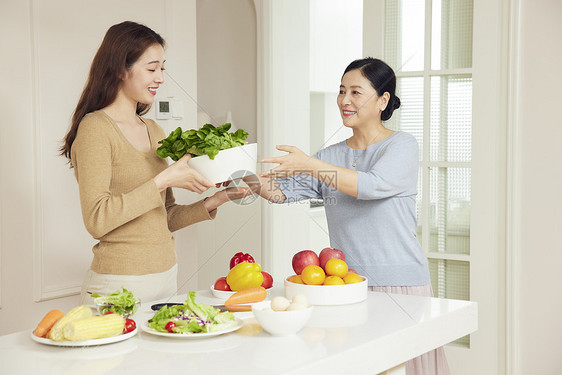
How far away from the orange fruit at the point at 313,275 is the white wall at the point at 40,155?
3.99ft

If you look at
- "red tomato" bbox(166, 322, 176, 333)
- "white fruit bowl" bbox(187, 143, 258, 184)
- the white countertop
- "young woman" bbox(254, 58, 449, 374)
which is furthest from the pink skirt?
"red tomato" bbox(166, 322, 176, 333)

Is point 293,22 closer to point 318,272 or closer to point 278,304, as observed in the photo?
point 318,272

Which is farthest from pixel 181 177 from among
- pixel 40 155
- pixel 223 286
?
pixel 40 155

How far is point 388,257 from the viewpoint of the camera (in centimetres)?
201

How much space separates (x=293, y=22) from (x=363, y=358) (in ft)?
8.62

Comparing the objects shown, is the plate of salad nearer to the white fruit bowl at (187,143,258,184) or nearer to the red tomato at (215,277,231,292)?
the red tomato at (215,277,231,292)

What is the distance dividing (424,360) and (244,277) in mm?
687

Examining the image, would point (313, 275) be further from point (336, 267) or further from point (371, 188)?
point (371, 188)

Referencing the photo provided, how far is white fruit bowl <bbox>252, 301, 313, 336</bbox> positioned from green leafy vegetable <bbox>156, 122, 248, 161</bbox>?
581 mm

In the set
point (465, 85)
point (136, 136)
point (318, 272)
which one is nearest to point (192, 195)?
point (136, 136)

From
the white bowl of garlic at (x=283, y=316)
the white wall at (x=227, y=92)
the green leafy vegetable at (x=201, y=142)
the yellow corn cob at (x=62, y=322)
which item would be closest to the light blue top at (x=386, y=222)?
the green leafy vegetable at (x=201, y=142)

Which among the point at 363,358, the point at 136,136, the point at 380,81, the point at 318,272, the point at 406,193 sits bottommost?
the point at 363,358

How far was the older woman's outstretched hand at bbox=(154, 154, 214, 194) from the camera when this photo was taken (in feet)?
5.69

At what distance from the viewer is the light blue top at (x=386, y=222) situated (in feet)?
6.54
